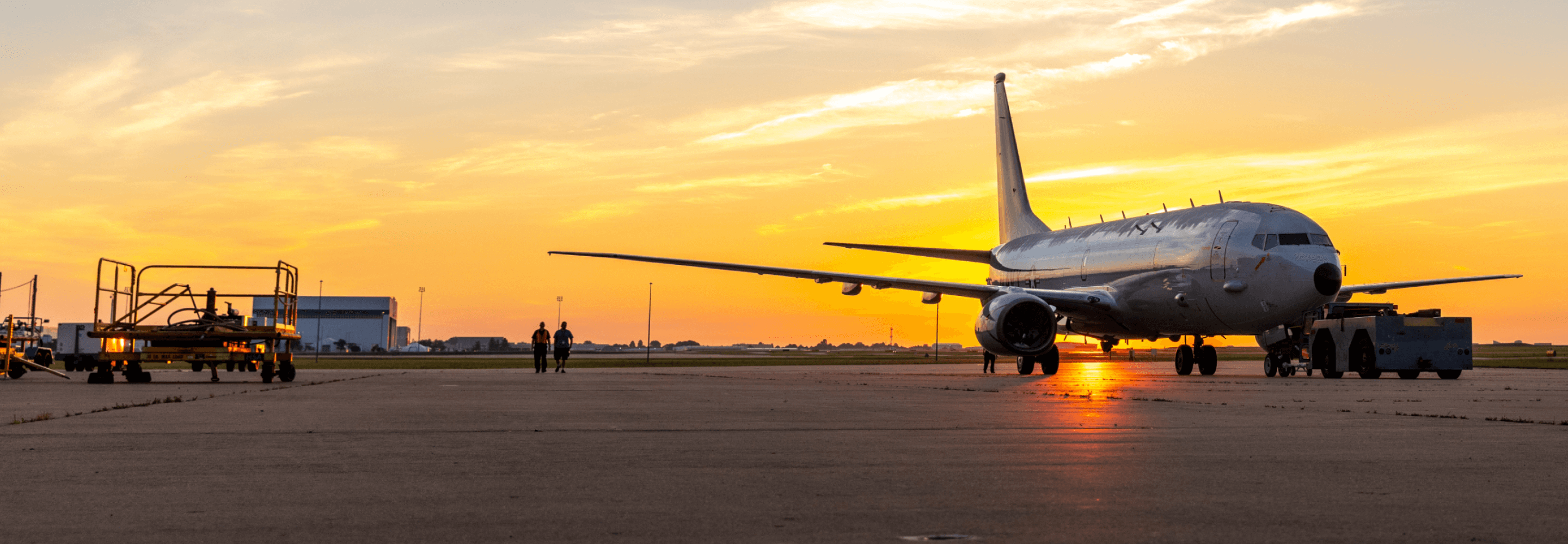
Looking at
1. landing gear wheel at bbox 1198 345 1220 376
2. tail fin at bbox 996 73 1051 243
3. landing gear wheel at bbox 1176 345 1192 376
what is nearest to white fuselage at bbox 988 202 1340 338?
landing gear wheel at bbox 1176 345 1192 376

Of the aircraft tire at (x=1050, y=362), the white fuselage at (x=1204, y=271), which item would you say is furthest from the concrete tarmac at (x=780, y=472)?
the aircraft tire at (x=1050, y=362)

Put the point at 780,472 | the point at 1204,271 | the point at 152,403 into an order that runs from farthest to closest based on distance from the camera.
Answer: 1. the point at 1204,271
2. the point at 152,403
3. the point at 780,472

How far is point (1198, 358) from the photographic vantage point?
30.5 m

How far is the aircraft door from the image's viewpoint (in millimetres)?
25797

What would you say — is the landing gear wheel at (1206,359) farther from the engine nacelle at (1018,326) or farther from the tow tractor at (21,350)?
the tow tractor at (21,350)

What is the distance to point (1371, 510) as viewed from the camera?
17.0 feet

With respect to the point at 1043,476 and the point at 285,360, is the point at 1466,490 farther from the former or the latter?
the point at 285,360

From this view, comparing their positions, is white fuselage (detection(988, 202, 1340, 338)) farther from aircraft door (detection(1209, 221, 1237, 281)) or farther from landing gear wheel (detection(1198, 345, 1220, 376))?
landing gear wheel (detection(1198, 345, 1220, 376))

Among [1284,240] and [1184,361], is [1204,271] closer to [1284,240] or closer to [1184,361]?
[1284,240]

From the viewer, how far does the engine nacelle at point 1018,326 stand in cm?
2772

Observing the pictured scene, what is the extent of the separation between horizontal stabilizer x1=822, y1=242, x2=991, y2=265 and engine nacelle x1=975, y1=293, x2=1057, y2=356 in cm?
647

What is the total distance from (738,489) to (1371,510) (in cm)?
267

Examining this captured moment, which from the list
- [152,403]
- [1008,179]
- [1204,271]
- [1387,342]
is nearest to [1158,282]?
[1204,271]

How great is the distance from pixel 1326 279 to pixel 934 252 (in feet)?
42.9
